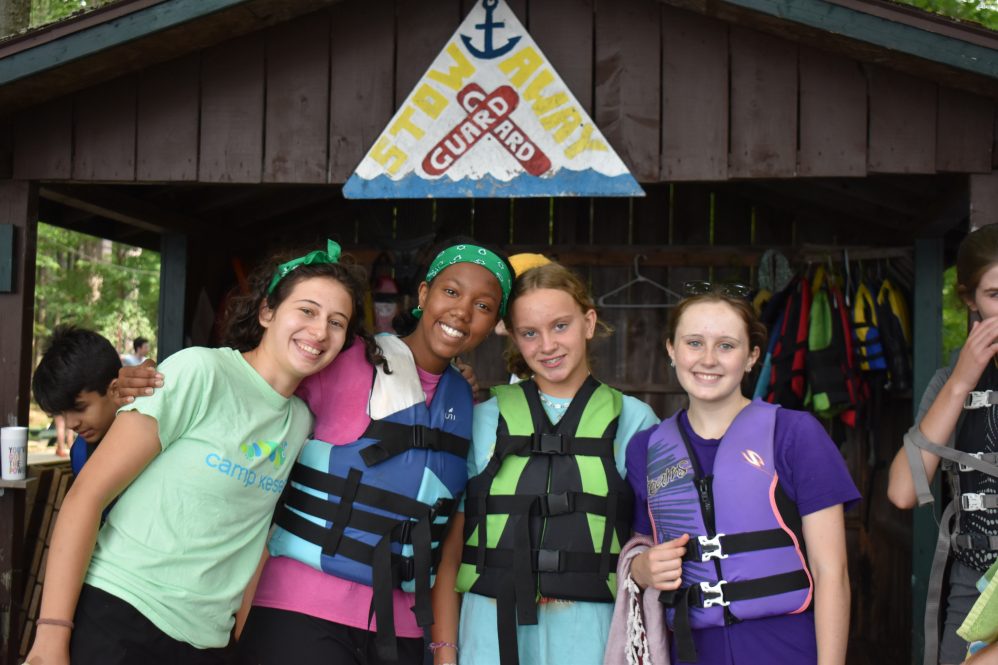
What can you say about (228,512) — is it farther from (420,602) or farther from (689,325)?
(689,325)

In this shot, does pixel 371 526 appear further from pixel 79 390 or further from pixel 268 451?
pixel 79 390

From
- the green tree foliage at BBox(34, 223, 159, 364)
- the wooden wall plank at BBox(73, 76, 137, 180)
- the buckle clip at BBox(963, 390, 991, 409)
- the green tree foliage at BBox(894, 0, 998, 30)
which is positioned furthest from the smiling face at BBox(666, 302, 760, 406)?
the green tree foliage at BBox(34, 223, 159, 364)

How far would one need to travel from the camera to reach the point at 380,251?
6480mm

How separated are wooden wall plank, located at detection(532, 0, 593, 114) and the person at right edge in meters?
1.90

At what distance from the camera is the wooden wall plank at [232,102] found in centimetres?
419

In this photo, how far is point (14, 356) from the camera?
165 inches

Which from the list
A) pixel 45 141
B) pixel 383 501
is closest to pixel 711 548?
pixel 383 501

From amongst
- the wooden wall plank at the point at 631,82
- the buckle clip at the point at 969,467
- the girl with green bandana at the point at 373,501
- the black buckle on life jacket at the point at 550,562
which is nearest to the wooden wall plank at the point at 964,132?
the wooden wall plank at the point at 631,82

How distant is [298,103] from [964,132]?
117 inches

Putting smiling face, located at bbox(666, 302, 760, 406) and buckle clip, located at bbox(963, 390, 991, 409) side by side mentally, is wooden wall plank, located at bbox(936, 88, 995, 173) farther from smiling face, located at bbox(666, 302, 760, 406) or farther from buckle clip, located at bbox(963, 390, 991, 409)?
smiling face, located at bbox(666, 302, 760, 406)

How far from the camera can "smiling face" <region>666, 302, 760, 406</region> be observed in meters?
2.47

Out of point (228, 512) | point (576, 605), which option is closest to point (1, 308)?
point (228, 512)

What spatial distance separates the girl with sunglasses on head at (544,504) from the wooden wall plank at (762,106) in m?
1.47

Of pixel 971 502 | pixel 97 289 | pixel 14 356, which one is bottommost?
pixel 971 502
